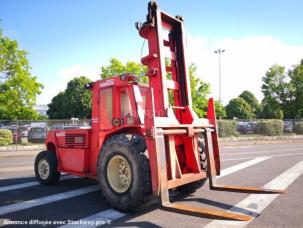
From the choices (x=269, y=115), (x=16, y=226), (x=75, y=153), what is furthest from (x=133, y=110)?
(x=269, y=115)

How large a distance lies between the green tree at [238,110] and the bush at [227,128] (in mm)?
38347

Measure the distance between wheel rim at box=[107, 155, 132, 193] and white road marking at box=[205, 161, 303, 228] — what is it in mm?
1719

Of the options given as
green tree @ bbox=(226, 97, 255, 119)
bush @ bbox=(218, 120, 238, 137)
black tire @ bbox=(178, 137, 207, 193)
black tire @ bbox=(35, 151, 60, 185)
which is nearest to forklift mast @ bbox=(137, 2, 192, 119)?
black tire @ bbox=(178, 137, 207, 193)

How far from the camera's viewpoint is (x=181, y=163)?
653 centimetres

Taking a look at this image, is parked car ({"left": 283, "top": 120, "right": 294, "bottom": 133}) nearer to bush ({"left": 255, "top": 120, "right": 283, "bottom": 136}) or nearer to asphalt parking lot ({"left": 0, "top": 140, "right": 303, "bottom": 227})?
bush ({"left": 255, "top": 120, "right": 283, "bottom": 136})

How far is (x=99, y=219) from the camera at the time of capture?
5.11m

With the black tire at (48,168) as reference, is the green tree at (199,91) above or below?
above

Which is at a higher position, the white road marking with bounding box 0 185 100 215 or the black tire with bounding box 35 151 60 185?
the black tire with bounding box 35 151 60 185

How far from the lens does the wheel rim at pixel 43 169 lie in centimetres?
809

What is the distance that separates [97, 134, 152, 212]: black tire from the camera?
5.18 metres

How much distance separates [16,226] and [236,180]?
5.74 metres

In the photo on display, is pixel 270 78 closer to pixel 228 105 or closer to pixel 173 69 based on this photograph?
pixel 228 105

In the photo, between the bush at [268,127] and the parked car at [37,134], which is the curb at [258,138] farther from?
the parked car at [37,134]

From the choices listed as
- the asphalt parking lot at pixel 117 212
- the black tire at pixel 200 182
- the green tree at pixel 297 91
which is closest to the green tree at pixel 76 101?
the green tree at pixel 297 91
